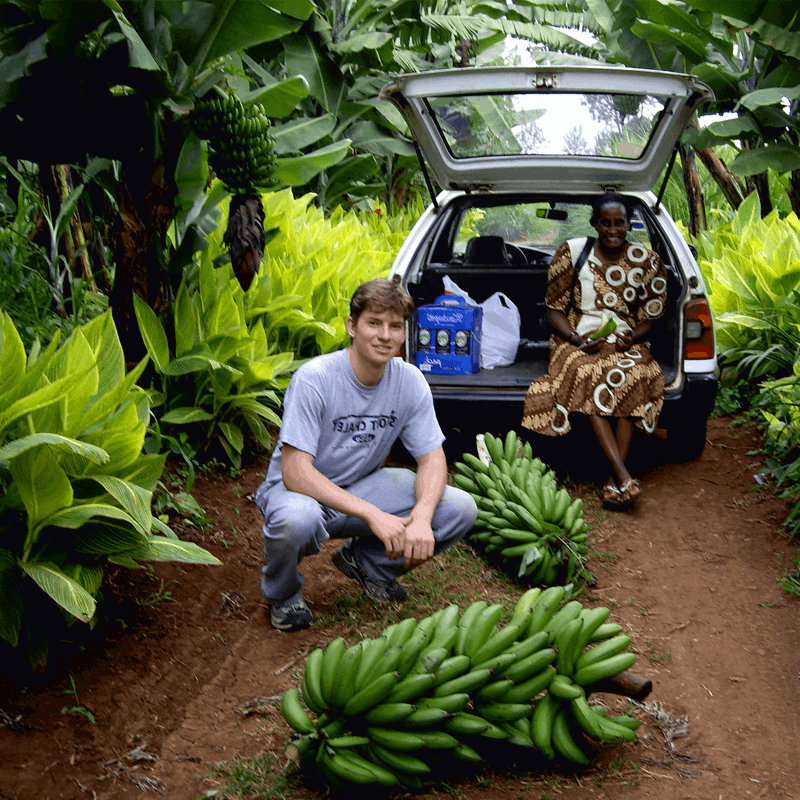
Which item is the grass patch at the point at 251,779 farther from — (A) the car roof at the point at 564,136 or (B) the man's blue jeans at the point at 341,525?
(A) the car roof at the point at 564,136

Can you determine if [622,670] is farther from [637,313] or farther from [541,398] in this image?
[637,313]

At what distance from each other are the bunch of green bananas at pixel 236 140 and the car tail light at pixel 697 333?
8.04 ft

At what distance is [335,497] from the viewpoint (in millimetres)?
3135

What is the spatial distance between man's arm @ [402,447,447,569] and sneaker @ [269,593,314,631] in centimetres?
49

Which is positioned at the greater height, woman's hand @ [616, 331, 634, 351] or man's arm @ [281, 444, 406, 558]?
man's arm @ [281, 444, 406, 558]

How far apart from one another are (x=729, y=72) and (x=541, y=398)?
16.1 feet

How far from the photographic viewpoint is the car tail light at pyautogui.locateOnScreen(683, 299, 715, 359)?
15.6 feet

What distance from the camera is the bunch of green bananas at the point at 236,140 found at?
3969 mm

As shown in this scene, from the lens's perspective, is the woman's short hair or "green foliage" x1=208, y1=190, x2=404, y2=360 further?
"green foliage" x1=208, y1=190, x2=404, y2=360

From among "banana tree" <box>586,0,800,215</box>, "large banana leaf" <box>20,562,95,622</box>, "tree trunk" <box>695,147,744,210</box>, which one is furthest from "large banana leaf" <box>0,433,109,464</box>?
"tree trunk" <box>695,147,744,210</box>

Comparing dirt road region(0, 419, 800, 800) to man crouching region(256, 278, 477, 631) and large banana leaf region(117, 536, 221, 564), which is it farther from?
large banana leaf region(117, 536, 221, 564)

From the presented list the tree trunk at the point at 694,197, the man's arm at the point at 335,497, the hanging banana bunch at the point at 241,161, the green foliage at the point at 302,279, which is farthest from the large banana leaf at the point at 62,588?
the tree trunk at the point at 694,197

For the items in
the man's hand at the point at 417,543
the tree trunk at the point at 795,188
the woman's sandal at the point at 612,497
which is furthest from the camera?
the tree trunk at the point at 795,188

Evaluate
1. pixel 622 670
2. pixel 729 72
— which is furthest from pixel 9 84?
pixel 729 72
